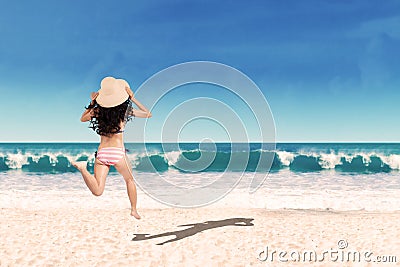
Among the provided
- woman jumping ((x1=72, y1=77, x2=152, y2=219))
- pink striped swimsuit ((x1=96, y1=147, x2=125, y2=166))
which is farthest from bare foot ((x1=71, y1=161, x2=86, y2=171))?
pink striped swimsuit ((x1=96, y1=147, x2=125, y2=166))

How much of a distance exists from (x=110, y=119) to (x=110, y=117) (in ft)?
0.10

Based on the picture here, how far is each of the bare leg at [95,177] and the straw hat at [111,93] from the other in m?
0.79

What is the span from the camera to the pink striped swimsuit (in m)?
5.20

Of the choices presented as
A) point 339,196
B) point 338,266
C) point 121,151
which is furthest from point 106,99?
point 339,196

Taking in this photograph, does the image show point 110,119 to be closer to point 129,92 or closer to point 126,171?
point 129,92

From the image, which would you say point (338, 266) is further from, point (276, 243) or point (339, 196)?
point (339, 196)

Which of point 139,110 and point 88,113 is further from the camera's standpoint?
point 139,110

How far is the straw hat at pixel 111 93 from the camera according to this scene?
4910mm

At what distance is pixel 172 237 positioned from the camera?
7297 mm

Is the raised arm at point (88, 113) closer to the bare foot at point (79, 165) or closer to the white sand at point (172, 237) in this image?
the bare foot at point (79, 165)

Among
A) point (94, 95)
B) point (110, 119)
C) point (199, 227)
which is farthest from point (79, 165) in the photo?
point (199, 227)

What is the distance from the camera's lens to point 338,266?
577 centimetres

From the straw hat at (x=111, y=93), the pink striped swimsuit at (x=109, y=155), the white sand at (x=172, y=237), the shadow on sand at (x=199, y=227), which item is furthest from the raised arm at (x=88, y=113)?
the shadow on sand at (x=199, y=227)

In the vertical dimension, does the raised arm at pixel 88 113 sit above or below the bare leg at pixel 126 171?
above
